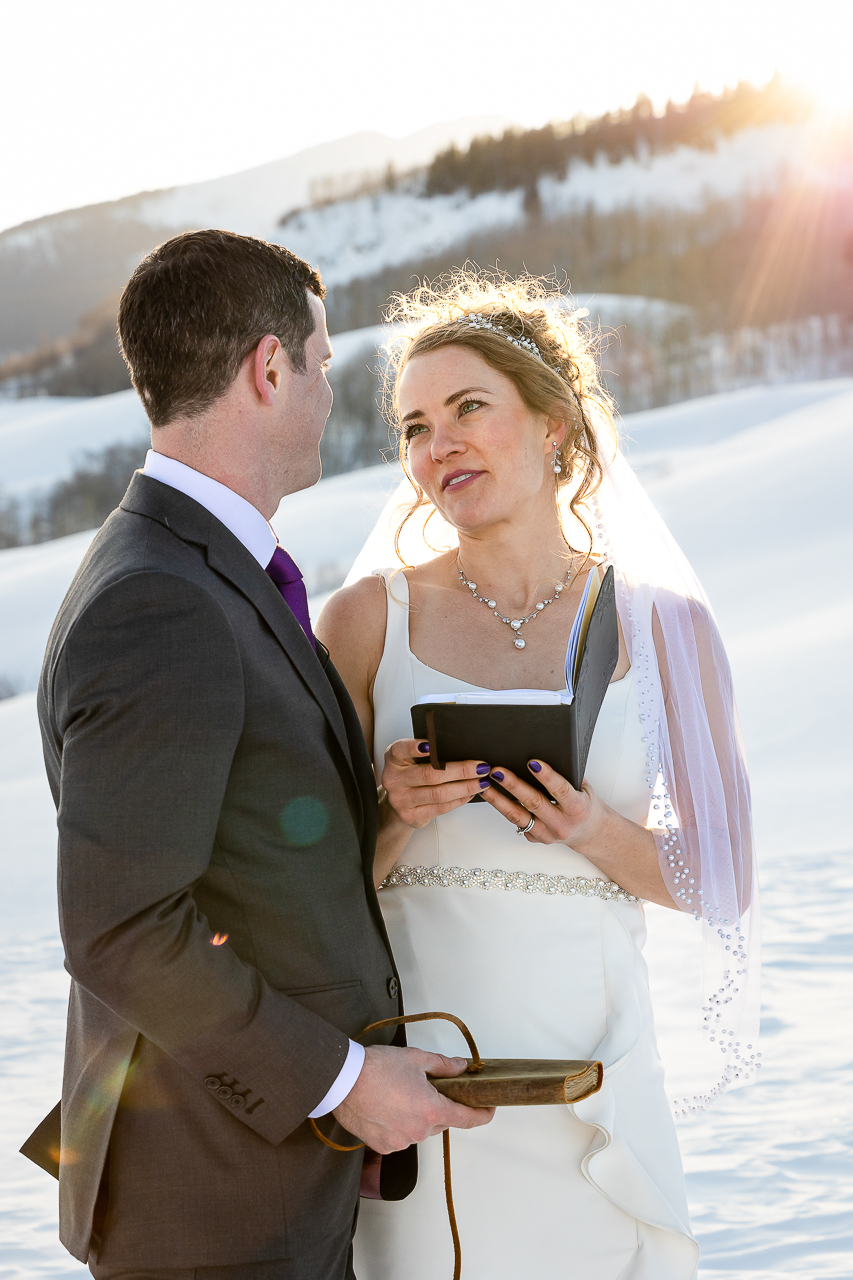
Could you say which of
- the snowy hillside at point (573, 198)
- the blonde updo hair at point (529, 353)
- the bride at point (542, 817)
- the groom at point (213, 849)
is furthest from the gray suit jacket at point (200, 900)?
the snowy hillside at point (573, 198)

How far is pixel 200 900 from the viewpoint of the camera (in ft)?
5.58

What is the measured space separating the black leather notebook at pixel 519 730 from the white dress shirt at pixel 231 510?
369 millimetres

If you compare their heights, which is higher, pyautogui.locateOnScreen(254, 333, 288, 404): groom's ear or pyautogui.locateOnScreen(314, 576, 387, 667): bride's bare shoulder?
pyautogui.locateOnScreen(254, 333, 288, 404): groom's ear

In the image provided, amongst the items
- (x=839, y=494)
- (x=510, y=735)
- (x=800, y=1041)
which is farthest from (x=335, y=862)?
(x=839, y=494)

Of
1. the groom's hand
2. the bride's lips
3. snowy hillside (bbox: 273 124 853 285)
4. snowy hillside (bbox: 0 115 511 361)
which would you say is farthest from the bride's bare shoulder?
snowy hillside (bbox: 273 124 853 285)

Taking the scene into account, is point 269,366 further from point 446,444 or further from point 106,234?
point 106,234

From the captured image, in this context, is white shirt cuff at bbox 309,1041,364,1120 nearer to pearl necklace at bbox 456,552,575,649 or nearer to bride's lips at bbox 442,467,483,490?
pearl necklace at bbox 456,552,575,649

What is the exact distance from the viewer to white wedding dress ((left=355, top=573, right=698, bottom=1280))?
2285 millimetres

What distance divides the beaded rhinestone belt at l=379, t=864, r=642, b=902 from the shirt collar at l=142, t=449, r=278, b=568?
2.91 feet

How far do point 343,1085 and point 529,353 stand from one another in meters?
1.65

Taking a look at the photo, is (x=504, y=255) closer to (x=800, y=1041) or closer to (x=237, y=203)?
(x=237, y=203)

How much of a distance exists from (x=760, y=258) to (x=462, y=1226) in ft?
75.2

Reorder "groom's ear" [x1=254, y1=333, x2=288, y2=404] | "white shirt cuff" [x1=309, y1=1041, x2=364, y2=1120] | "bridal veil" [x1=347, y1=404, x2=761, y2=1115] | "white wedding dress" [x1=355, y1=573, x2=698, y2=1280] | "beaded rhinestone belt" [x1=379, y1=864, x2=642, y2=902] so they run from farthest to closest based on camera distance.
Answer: "bridal veil" [x1=347, y1=404, x2=761, y2=1115]
"beaded rhinestone belt" [x1=379, y1=864, x2=642, y2=902]
"white wedding dress" [x1=355, y1=573, x2=698, y2=1280]
"groom's ear" [x1=254, y1=333, x2=288, y2=404]
"white shirt cuff" [x1=309, y1=1041, x2=364, y2=1120]

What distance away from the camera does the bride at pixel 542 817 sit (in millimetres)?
2293
